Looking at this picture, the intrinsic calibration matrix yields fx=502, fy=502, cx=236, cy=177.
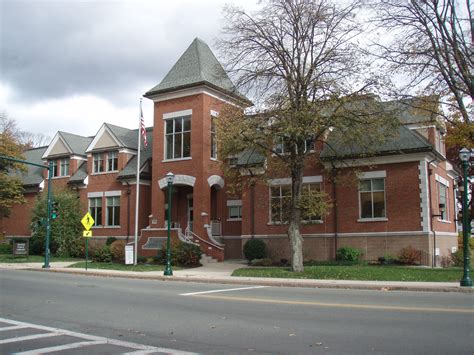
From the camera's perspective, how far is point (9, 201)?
42.2 metres

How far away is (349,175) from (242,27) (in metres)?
9.34

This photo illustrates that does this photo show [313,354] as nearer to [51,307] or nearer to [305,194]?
[51,307]

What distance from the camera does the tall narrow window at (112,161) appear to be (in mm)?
Answer: 41344

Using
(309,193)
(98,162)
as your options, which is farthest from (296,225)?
(98,162)

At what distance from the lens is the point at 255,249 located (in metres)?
30.8

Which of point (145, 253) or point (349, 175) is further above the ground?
point (349, 175)

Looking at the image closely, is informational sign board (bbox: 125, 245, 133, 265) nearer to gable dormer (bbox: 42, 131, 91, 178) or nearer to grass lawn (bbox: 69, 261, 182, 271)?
grass lawn (bbox: 69, 261, 182, 271)

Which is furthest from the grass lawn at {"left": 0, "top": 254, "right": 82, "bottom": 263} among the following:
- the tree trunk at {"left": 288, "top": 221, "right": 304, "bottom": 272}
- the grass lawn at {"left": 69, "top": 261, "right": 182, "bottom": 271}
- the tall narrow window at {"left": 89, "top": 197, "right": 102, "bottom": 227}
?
the tree trunk at {"left": 288, "top": 221, "right": 304, "bottom": 272}

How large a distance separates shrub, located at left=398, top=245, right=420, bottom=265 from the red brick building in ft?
1.30

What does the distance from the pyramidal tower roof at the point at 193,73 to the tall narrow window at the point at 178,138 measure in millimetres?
2300

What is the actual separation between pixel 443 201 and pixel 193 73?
61.6 feet

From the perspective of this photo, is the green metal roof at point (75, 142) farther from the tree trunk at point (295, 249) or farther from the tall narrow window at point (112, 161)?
the tree trunk at point (295, 249)

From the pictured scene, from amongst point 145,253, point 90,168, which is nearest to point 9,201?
point 90,168

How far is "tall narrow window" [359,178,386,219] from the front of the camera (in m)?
28.5
